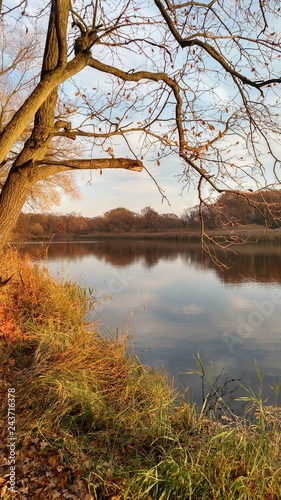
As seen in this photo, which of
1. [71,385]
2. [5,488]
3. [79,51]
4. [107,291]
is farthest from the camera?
[107,291]

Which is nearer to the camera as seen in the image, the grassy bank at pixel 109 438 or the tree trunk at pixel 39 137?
the grassy bank at pixel 109 438

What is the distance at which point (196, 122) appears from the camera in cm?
488

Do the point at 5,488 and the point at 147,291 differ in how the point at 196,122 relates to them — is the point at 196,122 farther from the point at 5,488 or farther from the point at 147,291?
the point at 147,291

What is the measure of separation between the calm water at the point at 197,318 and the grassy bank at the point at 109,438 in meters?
1.32

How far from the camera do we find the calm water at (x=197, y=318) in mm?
6863

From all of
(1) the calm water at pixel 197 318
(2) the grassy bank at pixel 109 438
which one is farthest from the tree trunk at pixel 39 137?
(1) the calm water at pixel 197 318

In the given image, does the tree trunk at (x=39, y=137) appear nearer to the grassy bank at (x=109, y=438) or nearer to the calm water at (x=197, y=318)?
the grassy bank at (x=109, y=438)

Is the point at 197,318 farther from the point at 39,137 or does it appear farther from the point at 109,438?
the point at 109,438

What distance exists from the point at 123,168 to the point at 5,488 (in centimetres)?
341

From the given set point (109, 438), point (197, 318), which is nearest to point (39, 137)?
point (109, 438)

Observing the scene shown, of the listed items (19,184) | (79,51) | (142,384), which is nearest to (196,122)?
(79,51)

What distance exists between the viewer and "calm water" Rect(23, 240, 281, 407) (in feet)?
22.5

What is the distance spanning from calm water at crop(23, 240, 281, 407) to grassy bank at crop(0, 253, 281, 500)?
132 cm

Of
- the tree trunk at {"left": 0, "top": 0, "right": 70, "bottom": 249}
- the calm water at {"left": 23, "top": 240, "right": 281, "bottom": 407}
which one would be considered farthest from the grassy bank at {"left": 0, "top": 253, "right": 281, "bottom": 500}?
the tree trunk at {"left": 0, "top": 0, "right": 70, "bottom": 249}
